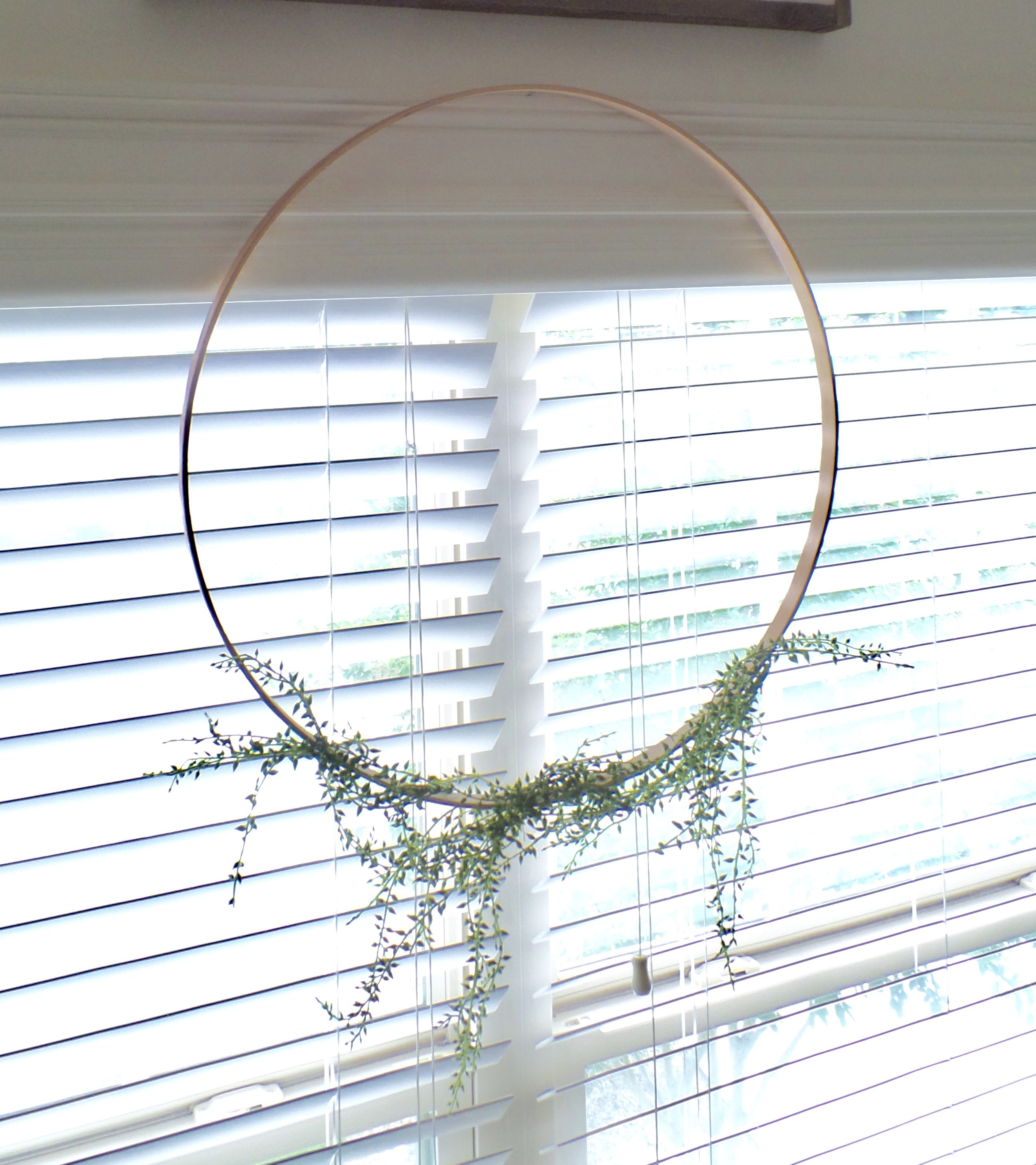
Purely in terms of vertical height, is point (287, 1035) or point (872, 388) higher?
point (872, 388)

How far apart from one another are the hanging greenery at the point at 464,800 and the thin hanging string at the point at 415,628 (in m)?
0.03

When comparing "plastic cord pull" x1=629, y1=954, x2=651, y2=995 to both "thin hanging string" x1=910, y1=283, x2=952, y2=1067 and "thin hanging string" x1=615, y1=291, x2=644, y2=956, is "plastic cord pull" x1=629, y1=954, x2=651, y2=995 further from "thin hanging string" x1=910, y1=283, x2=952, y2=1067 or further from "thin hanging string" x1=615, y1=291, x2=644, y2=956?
"thin hanging string" x1=910, y1=283, x2=952, y2=1067

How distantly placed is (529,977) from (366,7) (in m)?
0.96

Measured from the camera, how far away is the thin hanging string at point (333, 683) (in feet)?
3.21

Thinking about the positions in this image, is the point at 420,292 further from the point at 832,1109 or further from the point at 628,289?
the point at 832,1109

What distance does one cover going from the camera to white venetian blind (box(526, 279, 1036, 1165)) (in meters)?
1.14

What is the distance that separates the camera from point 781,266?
110cm

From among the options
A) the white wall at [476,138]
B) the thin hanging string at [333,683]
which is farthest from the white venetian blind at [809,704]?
the thin hanging string at [333,683]

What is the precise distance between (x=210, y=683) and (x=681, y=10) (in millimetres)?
781

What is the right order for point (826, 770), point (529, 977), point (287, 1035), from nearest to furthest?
point (287, 1035) < point (529, 977) < point (826, 770)

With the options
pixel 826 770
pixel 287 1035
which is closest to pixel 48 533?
pixel 287 1035

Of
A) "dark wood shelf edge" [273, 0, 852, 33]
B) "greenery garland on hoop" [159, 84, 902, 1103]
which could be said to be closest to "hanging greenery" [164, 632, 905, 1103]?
"greenery garland on hoop" [159, 84, 902, 1103]

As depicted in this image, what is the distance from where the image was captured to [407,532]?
1.02 m

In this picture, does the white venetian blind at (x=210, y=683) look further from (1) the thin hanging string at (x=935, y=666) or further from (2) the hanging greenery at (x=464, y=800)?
(1) the thin hanging string at (x=935, y=666)
